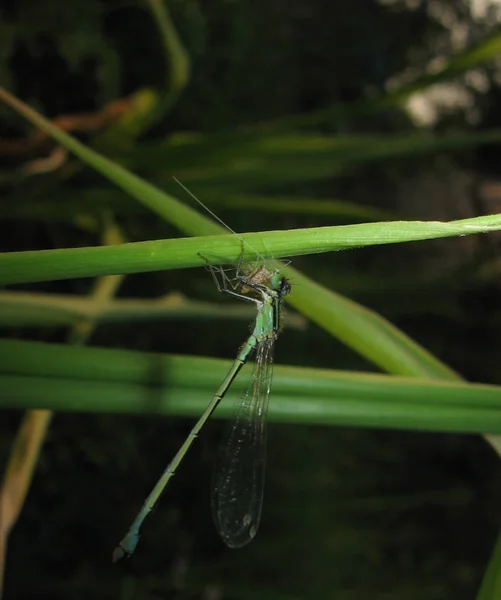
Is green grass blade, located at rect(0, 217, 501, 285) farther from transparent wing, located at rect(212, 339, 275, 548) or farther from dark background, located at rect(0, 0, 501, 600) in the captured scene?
dark background, located at rect(0, 0, 501, 600)

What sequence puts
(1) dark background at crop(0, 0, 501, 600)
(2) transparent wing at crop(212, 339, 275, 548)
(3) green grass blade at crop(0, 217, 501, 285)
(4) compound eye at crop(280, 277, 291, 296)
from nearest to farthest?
(3) green grass blade at crop(0, 217, 501, 285)
(4) compound eye at crop(280, 277, 291, 296)
(2) transparent wing at crop(212, 339, 275, 548)
(1) dark background at crop(0, 0, 501, 600)

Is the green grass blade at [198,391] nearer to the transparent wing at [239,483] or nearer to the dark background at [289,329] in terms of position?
the transparent wing at [239,483]

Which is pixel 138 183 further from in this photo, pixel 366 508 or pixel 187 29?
pixel 366 508

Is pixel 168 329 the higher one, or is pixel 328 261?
pixel 328 261

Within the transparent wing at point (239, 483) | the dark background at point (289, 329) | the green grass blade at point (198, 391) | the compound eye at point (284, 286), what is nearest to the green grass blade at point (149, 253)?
the green grass blade at point (198, 391)

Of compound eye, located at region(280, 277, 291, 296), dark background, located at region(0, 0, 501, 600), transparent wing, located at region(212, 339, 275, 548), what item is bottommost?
transparent wing, located at region(212, 339, 275, 548)

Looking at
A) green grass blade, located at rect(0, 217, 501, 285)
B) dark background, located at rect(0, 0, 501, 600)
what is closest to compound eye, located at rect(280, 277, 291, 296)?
green grass blade, located at rect(0, 217, 501, 285)

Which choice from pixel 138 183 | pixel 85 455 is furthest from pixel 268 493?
pixel 138 183

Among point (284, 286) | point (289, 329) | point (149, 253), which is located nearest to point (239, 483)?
point (284, 286)
